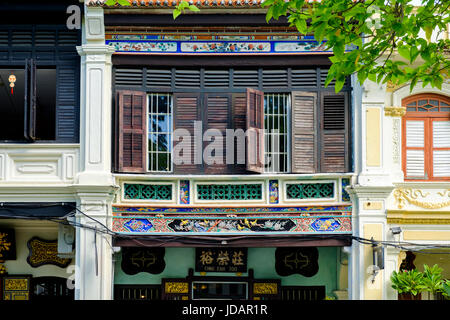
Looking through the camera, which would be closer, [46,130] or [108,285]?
[108,285]

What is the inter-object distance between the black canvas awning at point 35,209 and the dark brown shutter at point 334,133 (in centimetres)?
457

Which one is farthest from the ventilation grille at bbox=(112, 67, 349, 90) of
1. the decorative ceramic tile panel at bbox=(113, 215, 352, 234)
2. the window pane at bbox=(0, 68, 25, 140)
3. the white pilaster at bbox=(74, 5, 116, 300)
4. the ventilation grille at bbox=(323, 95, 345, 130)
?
the decorative ceramic tile panel at bbox=(113, 215, 352, 234)

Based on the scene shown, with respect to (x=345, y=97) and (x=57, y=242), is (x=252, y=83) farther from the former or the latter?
(x=57, y=242)

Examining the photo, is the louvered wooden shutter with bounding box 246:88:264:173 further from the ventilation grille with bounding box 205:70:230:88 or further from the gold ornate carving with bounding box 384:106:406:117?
the gold ornate carving with bounding box 384:106:406:117

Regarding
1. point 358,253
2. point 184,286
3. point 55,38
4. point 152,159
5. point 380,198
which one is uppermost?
point 55,38

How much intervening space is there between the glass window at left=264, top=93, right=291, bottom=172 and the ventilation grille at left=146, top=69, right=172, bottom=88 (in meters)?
1.79

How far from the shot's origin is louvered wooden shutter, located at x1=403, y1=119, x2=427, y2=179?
11.2m

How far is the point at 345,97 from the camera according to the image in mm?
11164

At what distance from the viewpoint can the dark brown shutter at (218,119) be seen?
11055 mm

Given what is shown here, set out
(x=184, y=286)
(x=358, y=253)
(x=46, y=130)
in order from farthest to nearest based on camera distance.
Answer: (x=46, y=130), (x=184, y=286), (x=358, y=253)

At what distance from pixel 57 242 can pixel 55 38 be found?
390 cm

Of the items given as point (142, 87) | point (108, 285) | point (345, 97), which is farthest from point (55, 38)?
point (345, 97)

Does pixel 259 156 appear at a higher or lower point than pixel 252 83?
lower

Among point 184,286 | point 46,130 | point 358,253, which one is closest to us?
point 358,253
